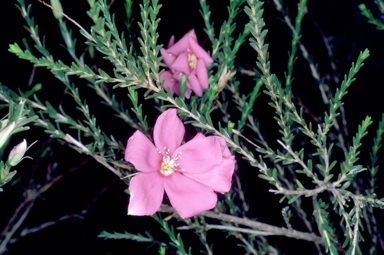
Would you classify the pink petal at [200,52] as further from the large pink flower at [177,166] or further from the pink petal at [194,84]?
the large pink flower at [177,166]

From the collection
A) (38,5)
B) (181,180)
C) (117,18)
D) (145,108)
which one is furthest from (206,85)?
(38,5)

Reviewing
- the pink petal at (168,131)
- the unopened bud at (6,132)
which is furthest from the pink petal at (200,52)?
the unopened bud at (6,132)

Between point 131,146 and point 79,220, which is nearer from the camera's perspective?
point 131,146

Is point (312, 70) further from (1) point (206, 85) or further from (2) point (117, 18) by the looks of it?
(2) point (117, 18)

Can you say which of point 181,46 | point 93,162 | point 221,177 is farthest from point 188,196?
point 93,162

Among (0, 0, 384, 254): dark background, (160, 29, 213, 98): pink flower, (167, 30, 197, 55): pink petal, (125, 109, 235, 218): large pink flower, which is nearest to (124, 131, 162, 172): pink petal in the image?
(125, 109, 235, 218): large pink flower
